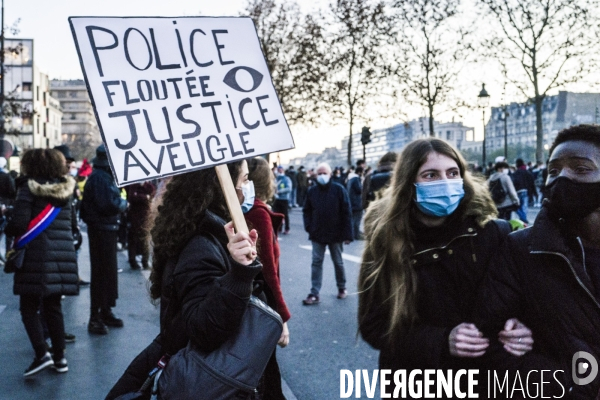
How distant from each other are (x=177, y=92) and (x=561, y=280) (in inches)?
59.6

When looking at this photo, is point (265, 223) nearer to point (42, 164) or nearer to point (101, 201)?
point (42, 164)

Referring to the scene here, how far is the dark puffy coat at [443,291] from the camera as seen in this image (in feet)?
7.61

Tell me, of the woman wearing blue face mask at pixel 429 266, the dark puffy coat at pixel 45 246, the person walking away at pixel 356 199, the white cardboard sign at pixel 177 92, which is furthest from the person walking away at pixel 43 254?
the person walking away at pixel 356 199

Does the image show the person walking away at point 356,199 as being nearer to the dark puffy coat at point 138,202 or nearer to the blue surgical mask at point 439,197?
→ the dark puffy coat at point 138,202

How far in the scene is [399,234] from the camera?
2.53 metres

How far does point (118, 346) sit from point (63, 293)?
1061mm

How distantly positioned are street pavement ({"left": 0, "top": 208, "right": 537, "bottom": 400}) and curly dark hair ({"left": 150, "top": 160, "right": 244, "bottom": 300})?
5.64 ft

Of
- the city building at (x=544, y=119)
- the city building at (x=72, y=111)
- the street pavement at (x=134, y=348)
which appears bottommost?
the street pavement at (x=134, y=348)

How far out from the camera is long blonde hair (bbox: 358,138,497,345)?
7.93ft

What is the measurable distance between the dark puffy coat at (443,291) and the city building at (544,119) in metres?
67.4

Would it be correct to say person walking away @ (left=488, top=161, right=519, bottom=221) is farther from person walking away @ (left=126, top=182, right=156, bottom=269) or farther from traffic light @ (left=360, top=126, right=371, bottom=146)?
traffic light @ (left=360, top=126, right=371, bottom=146)

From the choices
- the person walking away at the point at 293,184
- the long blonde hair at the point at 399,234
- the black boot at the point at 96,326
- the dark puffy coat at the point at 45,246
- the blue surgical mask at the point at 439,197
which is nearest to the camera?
the long blonde hair at the point at 399,234

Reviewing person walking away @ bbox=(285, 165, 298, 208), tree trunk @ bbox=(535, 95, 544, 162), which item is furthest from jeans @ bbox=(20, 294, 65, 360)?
tree trunk @ bbox=(535, 95, 544, 162)

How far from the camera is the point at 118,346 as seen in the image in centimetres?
588
